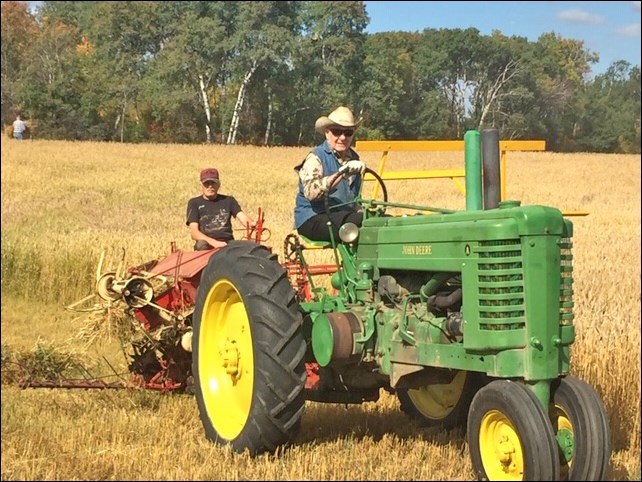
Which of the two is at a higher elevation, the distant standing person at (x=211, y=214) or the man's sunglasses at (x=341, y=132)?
the man's sunglasses at (x=341, y=132)

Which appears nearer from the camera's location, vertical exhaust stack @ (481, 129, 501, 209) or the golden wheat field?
vertical exhaust stack @ (481, 129, 501, 209)

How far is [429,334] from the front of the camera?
445 cm

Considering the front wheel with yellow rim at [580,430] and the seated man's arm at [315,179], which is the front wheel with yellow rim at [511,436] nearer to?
the front wheel with yellow rim at [580,430]

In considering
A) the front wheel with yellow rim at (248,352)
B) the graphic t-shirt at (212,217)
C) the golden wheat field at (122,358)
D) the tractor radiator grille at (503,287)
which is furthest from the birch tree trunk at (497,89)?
the tractor radiator grille at (503,287)

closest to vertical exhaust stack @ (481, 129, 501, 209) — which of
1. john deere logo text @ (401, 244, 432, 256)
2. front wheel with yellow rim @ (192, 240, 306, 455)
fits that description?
john deere logo text @ (401, 244, 432, 256)

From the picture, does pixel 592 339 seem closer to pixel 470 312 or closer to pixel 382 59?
pixel 470 312

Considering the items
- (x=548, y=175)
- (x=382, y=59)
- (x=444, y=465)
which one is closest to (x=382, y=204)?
(x=444, y=465)

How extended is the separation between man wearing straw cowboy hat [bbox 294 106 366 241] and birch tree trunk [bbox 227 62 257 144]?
6.36 meters

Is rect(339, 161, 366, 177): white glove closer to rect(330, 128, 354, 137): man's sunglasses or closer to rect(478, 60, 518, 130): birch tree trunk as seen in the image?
rect(330, 128, 354, 137): man's sunglasses

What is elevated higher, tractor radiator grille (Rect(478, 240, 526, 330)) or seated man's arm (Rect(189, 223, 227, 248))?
seated man's arm (Rect(189, 223, 227, 248))

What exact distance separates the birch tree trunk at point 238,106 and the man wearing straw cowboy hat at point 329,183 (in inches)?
251

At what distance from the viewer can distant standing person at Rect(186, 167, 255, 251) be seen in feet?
24.2

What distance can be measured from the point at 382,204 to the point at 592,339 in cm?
272

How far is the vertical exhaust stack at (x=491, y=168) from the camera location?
437 centimetres
